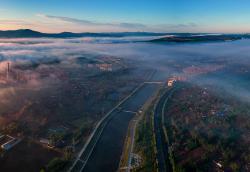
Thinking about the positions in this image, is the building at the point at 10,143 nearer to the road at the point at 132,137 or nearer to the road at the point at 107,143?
the road at the point at 107,143

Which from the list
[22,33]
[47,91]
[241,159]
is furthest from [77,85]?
[22,33]

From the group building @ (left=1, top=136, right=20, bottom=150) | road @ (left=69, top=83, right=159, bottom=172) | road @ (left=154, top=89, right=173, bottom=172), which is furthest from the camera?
building @ (left=1, top=136, right=20, bottom=150)

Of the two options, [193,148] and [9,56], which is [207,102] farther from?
[9,56]

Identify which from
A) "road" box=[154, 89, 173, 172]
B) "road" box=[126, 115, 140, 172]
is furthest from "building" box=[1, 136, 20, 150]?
"road" box=[154, 89, 173, 172]

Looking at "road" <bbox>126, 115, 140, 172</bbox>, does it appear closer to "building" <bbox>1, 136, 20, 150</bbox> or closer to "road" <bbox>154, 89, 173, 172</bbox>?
"road" <bbox>154, 89, 173, 172</bbox>

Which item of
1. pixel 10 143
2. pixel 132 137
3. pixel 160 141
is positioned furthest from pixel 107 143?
pixel 10 143

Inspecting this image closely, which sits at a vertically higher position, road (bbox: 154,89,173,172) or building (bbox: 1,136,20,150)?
road (bbox: 154,89,173,172)

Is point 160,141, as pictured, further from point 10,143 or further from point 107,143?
point 10,143

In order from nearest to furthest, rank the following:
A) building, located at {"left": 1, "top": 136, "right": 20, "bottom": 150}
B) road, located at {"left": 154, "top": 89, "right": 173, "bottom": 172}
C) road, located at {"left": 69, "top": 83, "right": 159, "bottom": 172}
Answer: road, located at {"left": 154, "top": 89, "right": 173, "bottom": 172}
road, located at {"left": 69, "top": 83, "right": 159, "bottom": 172}
building, located at {"left": 1, "top": 136, "right": 20, "bottom": 150}
